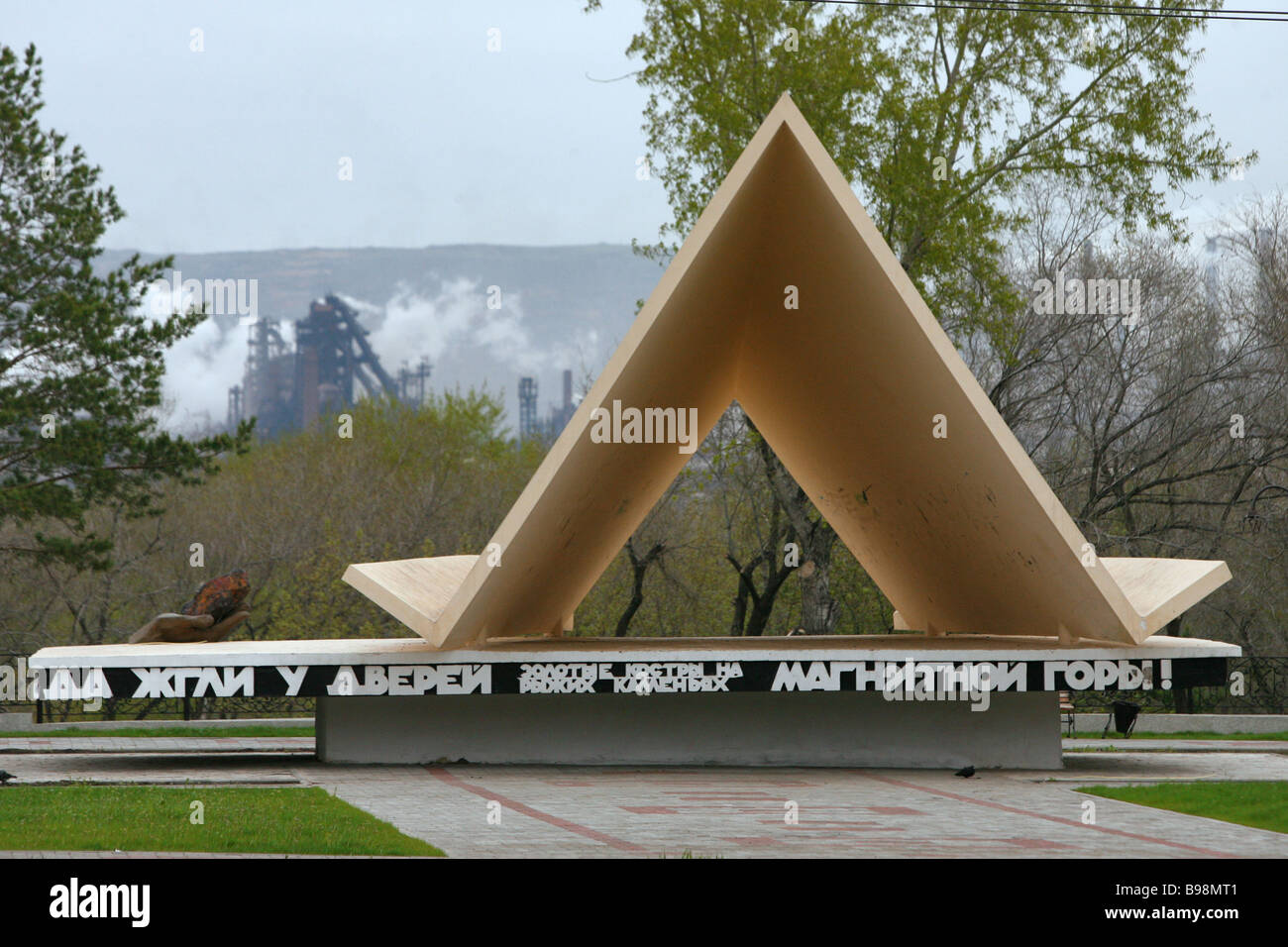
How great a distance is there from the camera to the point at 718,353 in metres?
16.1

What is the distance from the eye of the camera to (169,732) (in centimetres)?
2109

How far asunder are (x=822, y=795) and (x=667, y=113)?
54.1ft

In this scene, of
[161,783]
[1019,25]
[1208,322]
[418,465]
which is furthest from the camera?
[418,465]

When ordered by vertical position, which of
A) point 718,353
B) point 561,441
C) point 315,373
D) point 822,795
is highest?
point 315,373

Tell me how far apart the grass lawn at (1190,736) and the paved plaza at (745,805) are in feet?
14.1

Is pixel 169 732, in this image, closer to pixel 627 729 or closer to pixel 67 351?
pixel 67 351

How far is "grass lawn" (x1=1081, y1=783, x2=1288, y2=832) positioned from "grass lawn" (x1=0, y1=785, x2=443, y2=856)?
617 cm

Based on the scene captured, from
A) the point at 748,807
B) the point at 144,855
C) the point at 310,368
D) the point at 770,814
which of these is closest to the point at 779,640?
the point at 748,807

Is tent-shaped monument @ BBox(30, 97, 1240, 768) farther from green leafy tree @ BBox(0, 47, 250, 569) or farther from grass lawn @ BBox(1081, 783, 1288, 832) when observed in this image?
green leafy tree @ BBox(0, 47, 250, 569)

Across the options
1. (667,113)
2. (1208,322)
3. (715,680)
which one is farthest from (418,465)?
(715,680)

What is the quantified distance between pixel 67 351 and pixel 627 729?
14.0 metres

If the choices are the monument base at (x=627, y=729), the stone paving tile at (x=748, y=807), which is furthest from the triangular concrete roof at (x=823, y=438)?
the stone paving tile at (x=748, y=807)

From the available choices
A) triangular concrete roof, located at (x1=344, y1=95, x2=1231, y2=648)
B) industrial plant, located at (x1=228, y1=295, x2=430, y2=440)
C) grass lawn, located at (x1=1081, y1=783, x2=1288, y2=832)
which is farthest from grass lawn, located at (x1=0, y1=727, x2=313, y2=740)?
industrial plant, located at (x1=228, y1=295, x2=430, y2=440)
